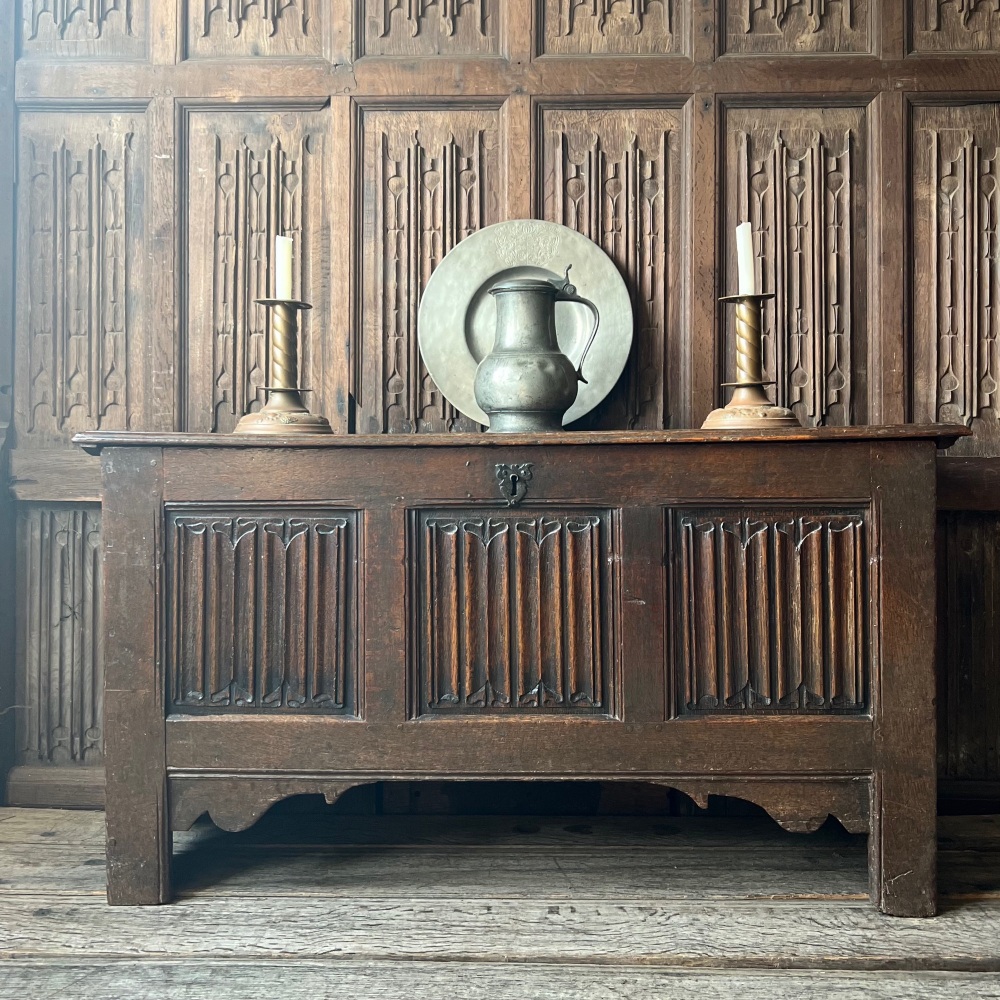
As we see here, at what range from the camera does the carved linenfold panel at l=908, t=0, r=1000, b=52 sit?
2.53 m

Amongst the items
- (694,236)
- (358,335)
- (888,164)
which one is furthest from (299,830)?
(888,164)

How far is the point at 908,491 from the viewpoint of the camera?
74.8 inches

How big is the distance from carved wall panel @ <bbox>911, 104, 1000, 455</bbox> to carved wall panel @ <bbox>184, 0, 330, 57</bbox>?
1612 mm

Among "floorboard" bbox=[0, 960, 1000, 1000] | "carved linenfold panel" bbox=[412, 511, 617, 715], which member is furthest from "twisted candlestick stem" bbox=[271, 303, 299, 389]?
"floorboard" bbox=[0, 960, 1000, 1000]

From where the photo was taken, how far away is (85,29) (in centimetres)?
259

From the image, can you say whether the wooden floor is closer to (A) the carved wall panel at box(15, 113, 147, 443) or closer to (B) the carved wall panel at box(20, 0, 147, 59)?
(A) the carved wall panel at box(15, 113, 147, 443)

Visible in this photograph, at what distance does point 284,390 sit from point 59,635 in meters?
1.04

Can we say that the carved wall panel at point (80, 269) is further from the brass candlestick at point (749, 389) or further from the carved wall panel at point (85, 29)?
the brass candlestick at point (749, 389)

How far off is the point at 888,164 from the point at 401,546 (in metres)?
1.64

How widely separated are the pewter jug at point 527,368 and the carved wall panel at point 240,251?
24.1 inches

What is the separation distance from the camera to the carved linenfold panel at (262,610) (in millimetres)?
1959

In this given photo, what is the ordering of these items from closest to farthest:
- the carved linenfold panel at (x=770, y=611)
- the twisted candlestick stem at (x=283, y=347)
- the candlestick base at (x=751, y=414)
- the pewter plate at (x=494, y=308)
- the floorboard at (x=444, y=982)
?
the floorboard at (x=444, y=982) → the carved linenfold panel at (x=770, y=611) → the candlestick base at (x=751, y=414) → the twisted candlestick stem at (x=283, y=347) → the pewter plate at (x=494, y=308)

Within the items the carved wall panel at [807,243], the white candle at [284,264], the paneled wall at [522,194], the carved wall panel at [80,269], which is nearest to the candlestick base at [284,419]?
the white candle at [284,264]

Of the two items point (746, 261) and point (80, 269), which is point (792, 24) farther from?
point (80, 269)
